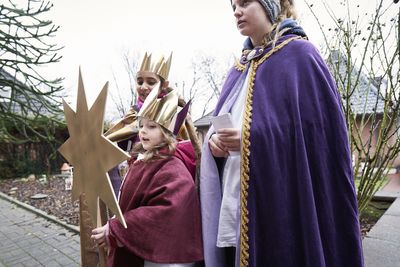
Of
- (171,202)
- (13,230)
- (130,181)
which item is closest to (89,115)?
(130,181)

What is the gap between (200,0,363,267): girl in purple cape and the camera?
1303mm

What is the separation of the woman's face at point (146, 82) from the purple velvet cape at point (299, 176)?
2.92ft

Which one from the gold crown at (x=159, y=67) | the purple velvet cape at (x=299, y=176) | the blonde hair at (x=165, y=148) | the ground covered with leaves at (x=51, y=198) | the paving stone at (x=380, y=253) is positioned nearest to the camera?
the purple velvet cape at (x=299, y=176)

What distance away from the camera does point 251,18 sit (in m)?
1.46

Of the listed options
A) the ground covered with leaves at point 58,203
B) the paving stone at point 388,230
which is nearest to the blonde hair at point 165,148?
the paving stone at point 388,230

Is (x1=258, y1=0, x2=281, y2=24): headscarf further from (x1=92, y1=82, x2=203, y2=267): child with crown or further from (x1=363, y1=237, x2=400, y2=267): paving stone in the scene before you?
(x1=363, y1=237, x2=400, y2=267): paving stone

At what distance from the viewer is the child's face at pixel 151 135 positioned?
165 cm

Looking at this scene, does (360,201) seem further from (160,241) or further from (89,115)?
(89,115)

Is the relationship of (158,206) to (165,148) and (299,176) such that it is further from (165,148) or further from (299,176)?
(299,176)

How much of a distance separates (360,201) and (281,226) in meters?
3.11

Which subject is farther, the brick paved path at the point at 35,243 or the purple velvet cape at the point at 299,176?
the brick paved path at the point at 35,243

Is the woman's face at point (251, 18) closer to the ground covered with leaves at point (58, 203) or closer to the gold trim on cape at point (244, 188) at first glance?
the gold trim on cape at point (244, 188)

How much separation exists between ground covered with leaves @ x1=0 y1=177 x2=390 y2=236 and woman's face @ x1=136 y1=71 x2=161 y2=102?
3.35 meters

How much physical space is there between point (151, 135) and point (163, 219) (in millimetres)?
449
